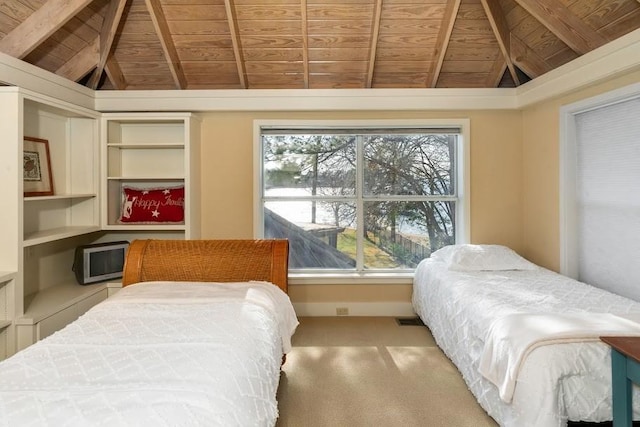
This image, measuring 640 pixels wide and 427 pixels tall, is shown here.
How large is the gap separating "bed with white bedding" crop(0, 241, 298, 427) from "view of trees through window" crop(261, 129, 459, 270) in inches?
75.9

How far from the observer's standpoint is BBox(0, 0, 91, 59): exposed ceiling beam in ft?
9.45

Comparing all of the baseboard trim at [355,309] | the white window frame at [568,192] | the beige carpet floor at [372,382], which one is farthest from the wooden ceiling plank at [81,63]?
the white window frame at [568,192]

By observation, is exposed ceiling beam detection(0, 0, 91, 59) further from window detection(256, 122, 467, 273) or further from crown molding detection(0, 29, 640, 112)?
window detection(256, 122, 467, 273)

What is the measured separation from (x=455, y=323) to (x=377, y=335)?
96 centimetres

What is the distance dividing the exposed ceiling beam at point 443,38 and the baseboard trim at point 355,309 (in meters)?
2.19

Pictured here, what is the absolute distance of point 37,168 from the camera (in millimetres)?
3324

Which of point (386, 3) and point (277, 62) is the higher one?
point (386, 3)

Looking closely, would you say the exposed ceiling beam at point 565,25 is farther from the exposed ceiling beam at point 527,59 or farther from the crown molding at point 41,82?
the crown molding at point 41,82

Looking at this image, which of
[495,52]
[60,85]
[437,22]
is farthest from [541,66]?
[60,85]

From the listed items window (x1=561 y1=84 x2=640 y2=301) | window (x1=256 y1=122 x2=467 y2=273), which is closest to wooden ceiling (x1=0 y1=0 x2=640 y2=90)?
window (x1=561 y1=84 x2=640 y2=301)

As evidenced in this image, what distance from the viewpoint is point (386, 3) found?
3.34 metres

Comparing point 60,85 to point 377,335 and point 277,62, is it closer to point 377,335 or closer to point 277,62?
point 277,62

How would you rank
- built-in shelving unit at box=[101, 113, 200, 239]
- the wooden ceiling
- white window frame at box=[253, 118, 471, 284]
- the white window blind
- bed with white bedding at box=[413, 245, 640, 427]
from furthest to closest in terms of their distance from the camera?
white window frame at box=[253, 118, 471, 284], built-in shelving unit at box=[101, 113, 200, 239], the wooden ceiling, the white window blind, bed with white bedding at box=[413, 245, 640, 427]

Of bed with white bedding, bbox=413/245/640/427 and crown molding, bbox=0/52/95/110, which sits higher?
crown molding, bbox=0/52/95/110
